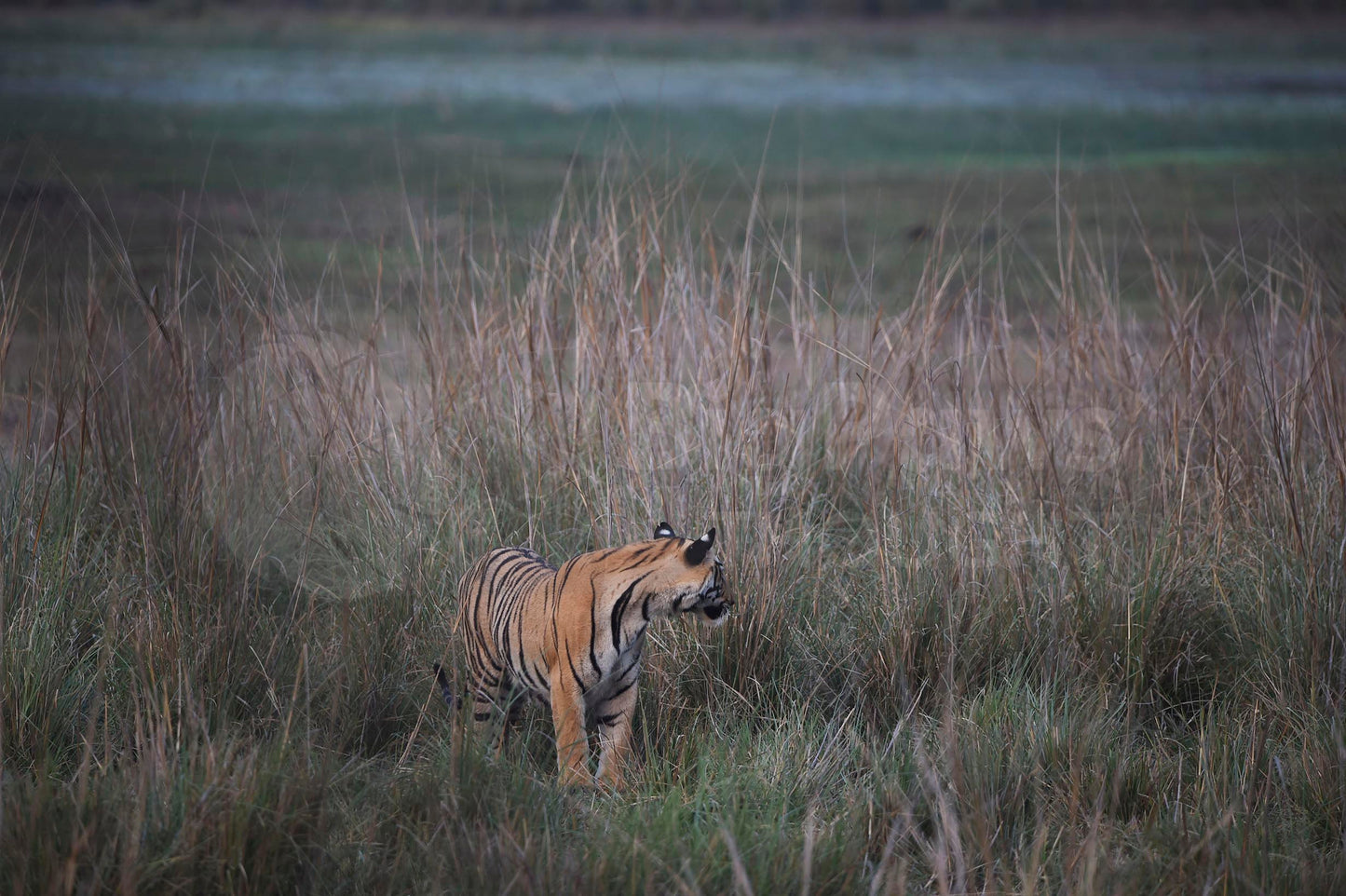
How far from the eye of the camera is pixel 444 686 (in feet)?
7.80

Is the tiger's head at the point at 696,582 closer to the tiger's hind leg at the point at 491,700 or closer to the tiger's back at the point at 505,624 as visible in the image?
the tiger's back at the point at 505,624

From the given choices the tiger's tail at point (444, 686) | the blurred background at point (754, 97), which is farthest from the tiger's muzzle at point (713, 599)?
the blurred background at point (754, 97)

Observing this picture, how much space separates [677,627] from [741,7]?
835 inches

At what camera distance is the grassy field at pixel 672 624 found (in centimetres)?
188

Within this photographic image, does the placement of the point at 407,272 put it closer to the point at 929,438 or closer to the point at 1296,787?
the point at 929,438

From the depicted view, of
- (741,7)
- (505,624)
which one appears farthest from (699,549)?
(741,7)

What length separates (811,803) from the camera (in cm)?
207

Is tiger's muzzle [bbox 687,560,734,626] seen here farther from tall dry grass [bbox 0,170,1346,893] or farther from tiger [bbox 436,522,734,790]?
tall dry grass [bbox 0,170,1346,893]

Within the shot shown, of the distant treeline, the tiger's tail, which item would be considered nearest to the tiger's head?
the tiger's tail

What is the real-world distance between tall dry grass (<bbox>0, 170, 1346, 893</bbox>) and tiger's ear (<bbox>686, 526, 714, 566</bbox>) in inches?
18.0

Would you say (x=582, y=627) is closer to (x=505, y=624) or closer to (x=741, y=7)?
(x=505, y=624)

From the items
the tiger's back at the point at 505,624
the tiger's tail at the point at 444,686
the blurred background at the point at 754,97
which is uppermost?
the blurred background at the point at 754,97

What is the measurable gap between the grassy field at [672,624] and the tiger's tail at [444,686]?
0.21 feet

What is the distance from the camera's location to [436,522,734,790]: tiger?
72.5 inches
